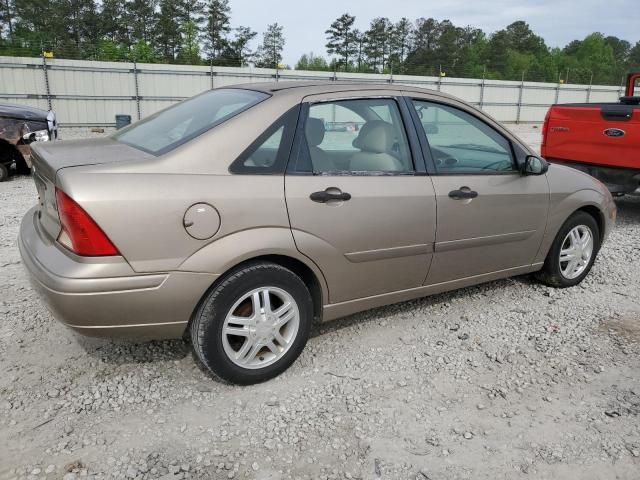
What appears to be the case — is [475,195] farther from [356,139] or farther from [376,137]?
[356,139]

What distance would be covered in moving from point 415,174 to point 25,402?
2.57 m

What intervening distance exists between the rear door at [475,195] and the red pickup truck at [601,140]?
3.01 m

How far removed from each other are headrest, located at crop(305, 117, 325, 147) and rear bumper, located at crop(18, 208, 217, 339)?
0.98 m

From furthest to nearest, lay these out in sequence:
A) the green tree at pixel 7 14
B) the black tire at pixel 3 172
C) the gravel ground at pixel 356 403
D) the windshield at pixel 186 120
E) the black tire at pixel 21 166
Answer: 1. the green tree at pixel 7 14
2. the black tire at pixel 21 166
3. the black tire at pixel 3 172
4. the windshield at pixel 186 120
5. the gravel ground at pixel 356 403

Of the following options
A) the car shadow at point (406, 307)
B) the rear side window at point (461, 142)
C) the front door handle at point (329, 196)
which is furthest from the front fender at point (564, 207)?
the front door handle at point (329, 196)

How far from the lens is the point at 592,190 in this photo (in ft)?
14.8

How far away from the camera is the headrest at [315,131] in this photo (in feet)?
10.1

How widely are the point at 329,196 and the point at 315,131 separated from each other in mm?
407

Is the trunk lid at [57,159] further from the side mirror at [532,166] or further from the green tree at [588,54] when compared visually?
the green tree at [588,54]

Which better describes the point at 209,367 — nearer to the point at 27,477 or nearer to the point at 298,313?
the point at 298,313

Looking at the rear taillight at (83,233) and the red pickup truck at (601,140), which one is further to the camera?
the red pickup truck at (601,140)

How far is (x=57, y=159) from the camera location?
2801mm

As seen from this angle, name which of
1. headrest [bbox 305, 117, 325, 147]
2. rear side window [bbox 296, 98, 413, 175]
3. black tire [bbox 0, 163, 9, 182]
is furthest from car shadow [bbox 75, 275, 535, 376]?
black tire [bbox 0, 163, 9, 182]

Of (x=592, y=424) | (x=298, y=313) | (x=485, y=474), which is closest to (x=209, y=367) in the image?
(x=298, y=313)
